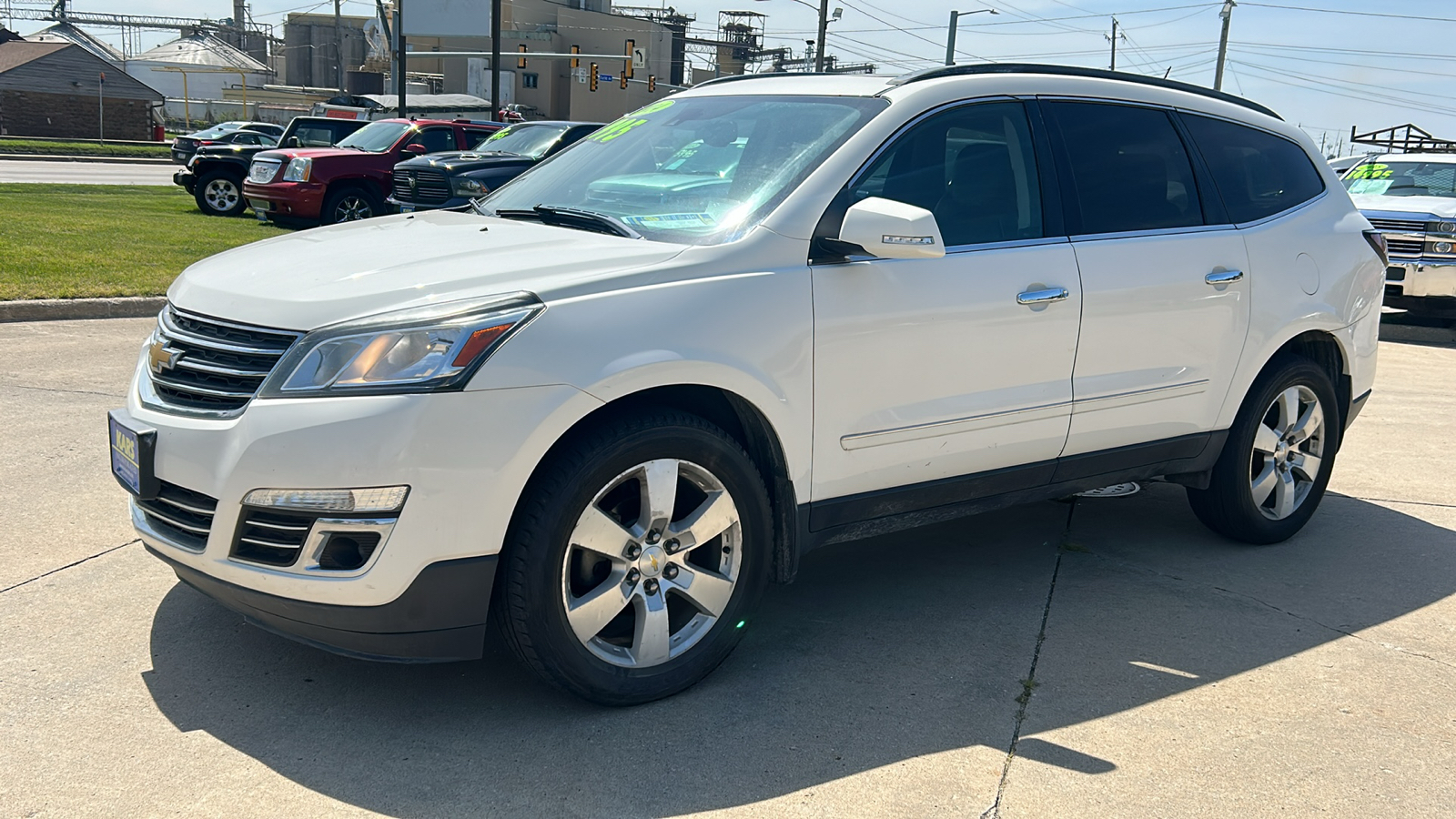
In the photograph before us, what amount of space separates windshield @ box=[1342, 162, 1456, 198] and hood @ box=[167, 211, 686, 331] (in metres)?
13.1

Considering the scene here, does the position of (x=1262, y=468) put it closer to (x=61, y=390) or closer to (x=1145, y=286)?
(x=1145, y=286)

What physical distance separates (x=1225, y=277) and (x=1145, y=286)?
48 cm

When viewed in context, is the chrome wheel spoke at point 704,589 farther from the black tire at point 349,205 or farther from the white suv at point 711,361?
the black tire at point 349,205

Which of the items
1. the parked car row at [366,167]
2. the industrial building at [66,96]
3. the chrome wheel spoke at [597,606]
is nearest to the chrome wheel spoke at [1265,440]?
the chrome wheel spoke at [597,606]

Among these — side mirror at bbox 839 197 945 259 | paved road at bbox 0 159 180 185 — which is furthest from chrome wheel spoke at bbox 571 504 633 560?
paved road at bbox 0 159 180 185

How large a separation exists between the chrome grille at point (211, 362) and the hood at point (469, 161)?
34.2 ft

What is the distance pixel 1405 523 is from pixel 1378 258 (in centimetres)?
126

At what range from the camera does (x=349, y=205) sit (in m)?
16.6

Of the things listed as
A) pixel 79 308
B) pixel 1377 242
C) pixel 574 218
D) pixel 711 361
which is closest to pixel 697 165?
pixel 574 218

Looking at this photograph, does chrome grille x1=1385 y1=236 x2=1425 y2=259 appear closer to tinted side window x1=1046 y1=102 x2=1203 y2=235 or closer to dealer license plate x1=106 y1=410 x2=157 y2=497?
tinted side window x1=1046 y1=102 x2=1203 y2=235

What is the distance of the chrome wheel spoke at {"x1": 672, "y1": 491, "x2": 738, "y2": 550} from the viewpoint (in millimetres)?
3381

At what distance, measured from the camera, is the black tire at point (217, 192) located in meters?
18.5

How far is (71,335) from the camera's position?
26.8ft

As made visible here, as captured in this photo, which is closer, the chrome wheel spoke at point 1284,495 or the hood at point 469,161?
the chrome wheel spoke at point 1284,495
